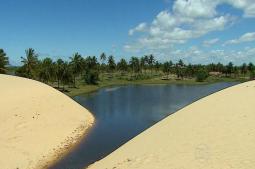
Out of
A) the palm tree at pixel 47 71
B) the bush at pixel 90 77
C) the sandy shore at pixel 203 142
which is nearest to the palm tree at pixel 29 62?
the palm tree at pixel 47 71

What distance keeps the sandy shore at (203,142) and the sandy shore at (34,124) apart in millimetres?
10368

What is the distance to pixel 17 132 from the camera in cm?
4169

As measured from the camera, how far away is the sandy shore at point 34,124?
3605 centimetres

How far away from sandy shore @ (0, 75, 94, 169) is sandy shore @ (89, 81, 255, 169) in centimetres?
1037

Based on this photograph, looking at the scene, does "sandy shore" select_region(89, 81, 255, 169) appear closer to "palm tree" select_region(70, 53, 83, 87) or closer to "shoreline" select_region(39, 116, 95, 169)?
"shoreline" select_region(39, 116, 95, 169)

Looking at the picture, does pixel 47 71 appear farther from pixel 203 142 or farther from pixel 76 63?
pixel 203 142

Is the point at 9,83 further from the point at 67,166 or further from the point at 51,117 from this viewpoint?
the point at 67,166

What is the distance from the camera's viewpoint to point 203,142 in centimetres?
2469

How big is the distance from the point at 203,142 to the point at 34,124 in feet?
94.1

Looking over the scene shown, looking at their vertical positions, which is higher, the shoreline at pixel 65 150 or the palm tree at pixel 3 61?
the palm tree at pixel 3 61

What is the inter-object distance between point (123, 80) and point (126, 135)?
444 ft

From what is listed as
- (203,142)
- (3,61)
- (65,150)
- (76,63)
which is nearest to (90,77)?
(76,63)

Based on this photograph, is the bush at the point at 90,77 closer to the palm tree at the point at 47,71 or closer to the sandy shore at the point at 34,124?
the palm tree at the point at 47,71

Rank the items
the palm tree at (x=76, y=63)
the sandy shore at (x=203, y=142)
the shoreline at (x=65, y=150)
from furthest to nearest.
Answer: the palm tree at (x=76, y=63) < the shoreline at (x=65, y=150) < the sandy shore at (x=203, y=142)
